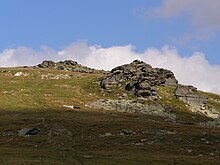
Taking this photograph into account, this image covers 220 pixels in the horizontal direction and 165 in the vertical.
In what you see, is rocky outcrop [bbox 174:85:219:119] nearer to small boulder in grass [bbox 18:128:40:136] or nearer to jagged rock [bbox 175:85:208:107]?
jagged rock [bbox 175:85:208:107]

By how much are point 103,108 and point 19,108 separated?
23.6m

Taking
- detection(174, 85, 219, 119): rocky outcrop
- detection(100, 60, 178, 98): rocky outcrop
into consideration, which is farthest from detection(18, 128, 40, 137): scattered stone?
detection(174, 85, 219, 119): rocky outcrop

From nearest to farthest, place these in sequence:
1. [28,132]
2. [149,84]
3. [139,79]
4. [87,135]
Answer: [87,135] → [28,132] → [149,84] → [139,79]

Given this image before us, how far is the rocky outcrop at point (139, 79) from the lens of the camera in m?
139

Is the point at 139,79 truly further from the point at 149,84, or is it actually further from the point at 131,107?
the point at 131,107

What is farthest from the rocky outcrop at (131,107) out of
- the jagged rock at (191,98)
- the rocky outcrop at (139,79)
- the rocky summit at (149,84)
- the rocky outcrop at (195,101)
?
the jagged rock at (191,98)

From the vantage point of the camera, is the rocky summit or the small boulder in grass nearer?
the small boulder in grass

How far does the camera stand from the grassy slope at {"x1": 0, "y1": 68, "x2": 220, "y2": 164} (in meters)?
65.4

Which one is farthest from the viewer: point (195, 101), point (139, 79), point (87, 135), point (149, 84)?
point (139, 79)

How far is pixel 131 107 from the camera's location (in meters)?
125

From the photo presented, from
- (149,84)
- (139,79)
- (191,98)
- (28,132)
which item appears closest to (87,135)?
(28,132)

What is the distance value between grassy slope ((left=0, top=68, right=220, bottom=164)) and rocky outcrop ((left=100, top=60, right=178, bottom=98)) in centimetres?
629

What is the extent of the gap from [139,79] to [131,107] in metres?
22.8

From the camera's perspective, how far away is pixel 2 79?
161375 mm
